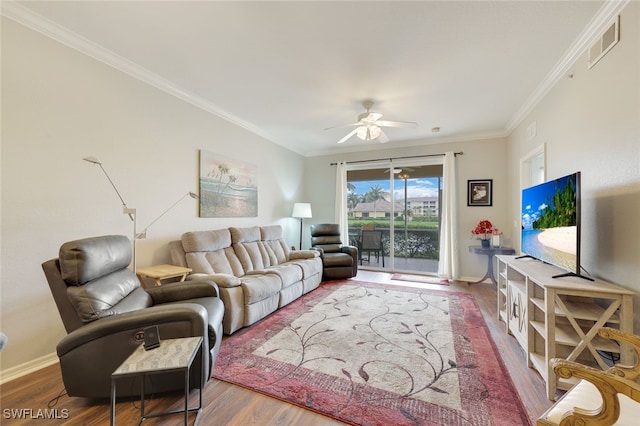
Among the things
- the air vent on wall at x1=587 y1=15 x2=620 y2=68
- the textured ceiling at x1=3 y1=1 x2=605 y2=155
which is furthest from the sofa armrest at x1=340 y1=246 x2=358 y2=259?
the air vent on wall at x1=587 y1=15 x2=620 y2=68

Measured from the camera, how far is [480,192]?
4.52 meters

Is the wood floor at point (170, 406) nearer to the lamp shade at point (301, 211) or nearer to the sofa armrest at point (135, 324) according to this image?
the sofa armrest at point (135, 324)

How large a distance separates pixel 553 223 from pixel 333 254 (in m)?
3.23

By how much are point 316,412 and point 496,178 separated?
4.71 metres

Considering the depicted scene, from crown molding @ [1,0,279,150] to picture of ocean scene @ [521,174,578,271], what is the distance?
3.91m

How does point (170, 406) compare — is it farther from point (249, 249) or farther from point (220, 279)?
point (249, 249)

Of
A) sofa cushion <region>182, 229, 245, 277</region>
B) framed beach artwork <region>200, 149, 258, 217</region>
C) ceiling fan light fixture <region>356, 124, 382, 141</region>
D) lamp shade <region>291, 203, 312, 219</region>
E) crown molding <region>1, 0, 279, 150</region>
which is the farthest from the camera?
Result: lamp shade <region>291, 203, 312, 219</region>

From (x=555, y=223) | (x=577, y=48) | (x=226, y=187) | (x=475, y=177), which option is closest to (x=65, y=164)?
(x=226, y=187)

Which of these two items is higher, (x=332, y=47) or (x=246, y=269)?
(x=332, y=47)

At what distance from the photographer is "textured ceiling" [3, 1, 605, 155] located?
1.80 metres

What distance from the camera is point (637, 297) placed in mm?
1552

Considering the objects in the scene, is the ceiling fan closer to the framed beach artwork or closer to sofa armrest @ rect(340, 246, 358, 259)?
the framed beach artwork

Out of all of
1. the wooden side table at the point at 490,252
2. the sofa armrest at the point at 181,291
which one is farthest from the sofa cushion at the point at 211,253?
the wooden side table at the point at 490,252

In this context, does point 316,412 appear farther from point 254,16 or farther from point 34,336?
point 254,16
